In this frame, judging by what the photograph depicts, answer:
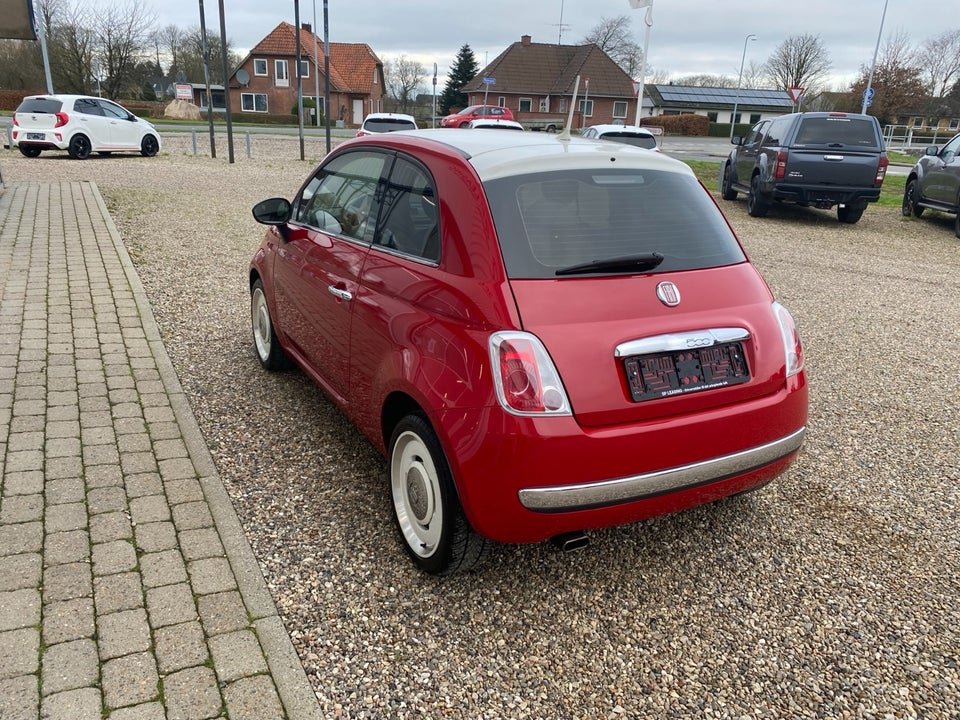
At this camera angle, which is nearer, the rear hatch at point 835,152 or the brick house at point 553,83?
the rear hatch at point 835,152

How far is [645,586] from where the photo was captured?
118 inches

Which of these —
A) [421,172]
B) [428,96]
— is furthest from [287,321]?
[428,96]

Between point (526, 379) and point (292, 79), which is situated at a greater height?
point (292, 79)

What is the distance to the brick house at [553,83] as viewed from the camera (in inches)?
2516

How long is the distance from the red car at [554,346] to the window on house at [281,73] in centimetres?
6449

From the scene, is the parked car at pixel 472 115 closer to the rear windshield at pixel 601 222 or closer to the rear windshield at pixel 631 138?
the rear windshield at pixel 631 138

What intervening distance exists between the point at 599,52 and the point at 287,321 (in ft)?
220

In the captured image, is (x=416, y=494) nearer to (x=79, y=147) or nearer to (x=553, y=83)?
(x=79, y=147)

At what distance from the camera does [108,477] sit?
3584 millimetres

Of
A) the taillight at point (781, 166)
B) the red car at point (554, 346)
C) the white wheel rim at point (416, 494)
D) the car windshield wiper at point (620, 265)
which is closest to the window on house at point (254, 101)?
the taillight at point (781, 166)

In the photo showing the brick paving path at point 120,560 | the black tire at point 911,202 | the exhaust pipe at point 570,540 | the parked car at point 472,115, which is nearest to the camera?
the brick paving path at point 120,560

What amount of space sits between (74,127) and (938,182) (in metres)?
19.9

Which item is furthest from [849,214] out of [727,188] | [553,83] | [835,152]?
[553,83]

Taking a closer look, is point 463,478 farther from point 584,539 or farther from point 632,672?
point 632,672
